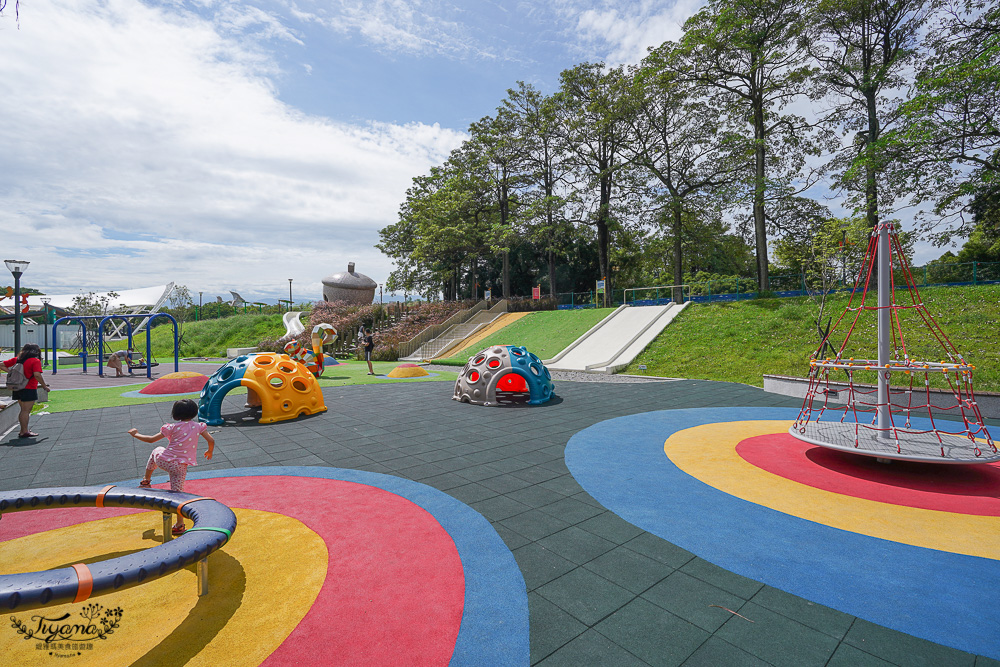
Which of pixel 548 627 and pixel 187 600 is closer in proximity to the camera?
pixel 548 627

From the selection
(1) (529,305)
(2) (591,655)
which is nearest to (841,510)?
(2) (591,655)

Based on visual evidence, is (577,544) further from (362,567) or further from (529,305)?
(529,305)

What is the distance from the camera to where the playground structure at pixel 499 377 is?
11648 millimetres

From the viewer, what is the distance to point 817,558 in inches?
157

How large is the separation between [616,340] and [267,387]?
1652 cm

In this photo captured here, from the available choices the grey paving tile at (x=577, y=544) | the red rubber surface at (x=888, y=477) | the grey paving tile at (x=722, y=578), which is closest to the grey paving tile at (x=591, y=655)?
the grey paving tile at (x=577, y=544)

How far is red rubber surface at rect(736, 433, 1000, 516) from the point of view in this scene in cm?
526

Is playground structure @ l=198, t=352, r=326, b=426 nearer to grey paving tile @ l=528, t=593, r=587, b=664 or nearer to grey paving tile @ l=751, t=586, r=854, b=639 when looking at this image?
grey paving tile @ l=528, t=593, r=587, b=664

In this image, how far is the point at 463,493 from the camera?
5.59 m

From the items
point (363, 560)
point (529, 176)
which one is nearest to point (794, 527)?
point (363, 560)

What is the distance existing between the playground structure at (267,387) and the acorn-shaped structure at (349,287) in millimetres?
30694

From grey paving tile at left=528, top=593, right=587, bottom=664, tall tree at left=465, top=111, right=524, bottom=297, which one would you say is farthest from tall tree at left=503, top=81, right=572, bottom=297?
grey paving tile at left=528, top=593, right=587, bottom=664

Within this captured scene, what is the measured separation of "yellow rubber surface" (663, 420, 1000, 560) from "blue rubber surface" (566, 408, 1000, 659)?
0.21m

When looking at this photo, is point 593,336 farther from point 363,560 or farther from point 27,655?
point 27,655
